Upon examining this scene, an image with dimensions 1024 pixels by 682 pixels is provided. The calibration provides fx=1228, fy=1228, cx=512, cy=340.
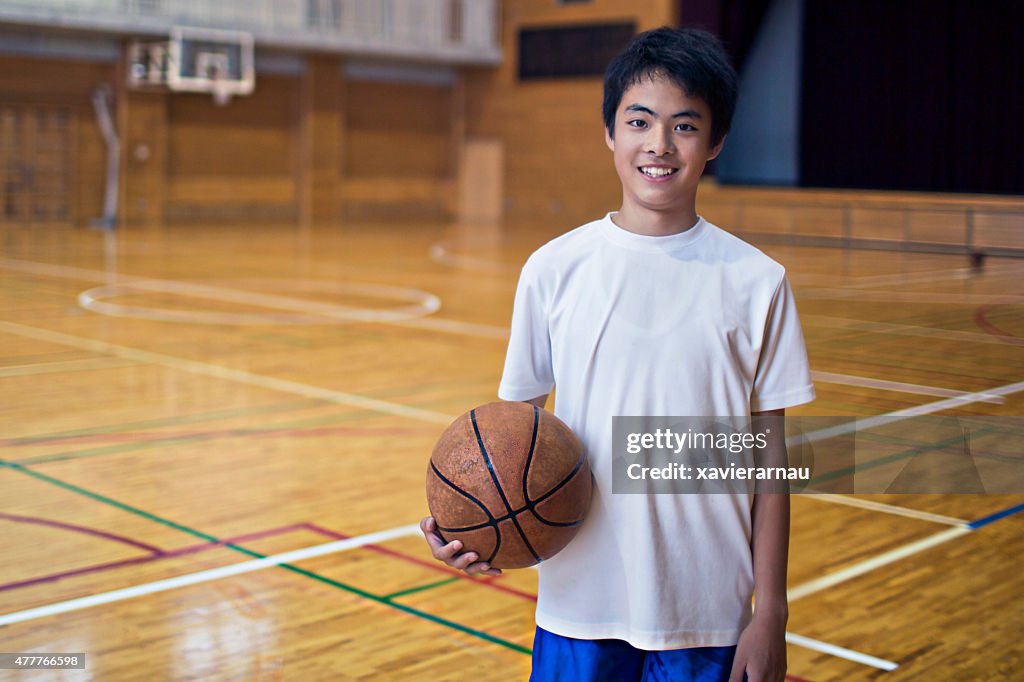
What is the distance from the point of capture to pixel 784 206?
75.1ft

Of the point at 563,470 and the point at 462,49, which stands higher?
the point at 462,49

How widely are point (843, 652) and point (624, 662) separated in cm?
191

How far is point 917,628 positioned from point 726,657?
2172 millimetres

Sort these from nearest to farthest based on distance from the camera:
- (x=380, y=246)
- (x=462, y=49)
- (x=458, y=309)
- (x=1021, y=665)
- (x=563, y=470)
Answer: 1. (x=563, y=470)
2. (x=1021, y=665)
3. (x=458, y=309)
4. (x=380, y=246)
5. (x=462, y=49)

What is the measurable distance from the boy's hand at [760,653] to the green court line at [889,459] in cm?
405

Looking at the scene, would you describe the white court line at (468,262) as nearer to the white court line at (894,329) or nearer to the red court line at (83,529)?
the white court line at (894,329)

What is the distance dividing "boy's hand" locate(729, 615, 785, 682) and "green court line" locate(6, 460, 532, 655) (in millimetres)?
1815

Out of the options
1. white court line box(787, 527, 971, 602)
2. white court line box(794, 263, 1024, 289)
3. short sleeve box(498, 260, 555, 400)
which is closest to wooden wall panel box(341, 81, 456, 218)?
white court line box(794, 263, 1024, 289)

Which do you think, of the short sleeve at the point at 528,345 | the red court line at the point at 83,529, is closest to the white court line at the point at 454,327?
the red court line at the point at 83,529

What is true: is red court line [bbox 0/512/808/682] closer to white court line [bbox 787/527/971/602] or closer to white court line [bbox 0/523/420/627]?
white court line [bbox 0/523/420/627]

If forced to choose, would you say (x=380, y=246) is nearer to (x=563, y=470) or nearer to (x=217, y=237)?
(x=217, y=237)

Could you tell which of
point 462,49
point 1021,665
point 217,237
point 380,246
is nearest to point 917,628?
point 1021,665

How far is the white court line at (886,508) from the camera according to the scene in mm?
5215

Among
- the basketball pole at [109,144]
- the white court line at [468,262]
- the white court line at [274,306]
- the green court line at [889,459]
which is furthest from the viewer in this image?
the basketball pole at [109,144]
